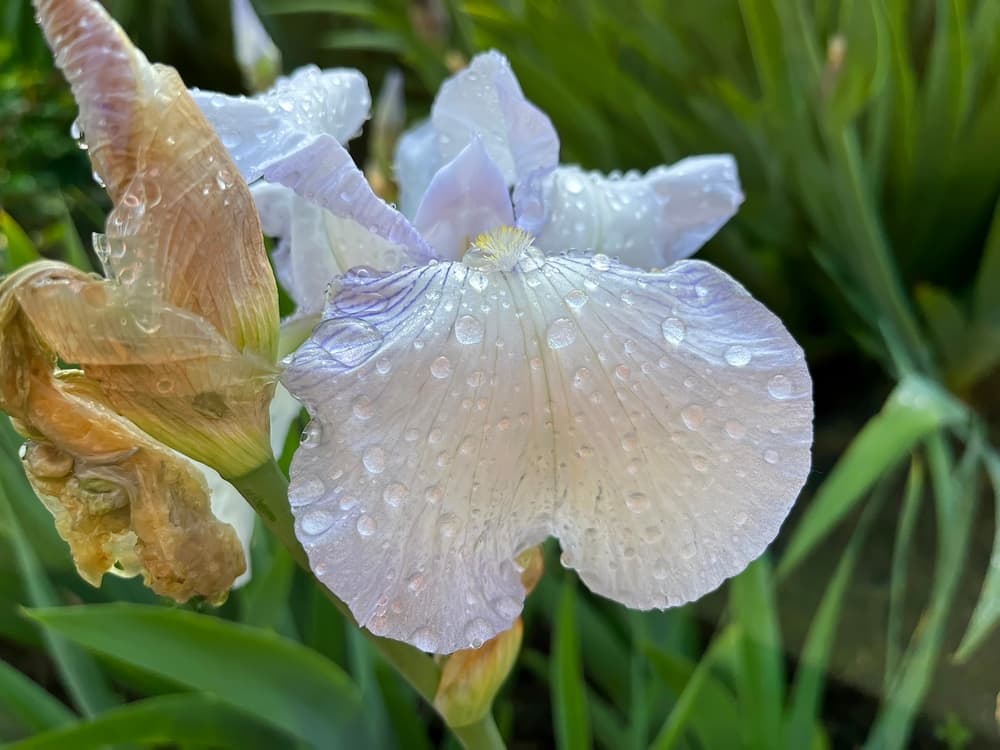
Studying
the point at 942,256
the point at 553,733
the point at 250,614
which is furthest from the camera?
the point at 942,256

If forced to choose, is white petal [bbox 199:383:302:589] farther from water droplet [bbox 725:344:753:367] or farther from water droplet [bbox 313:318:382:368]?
water droplet [bbox 725:344:753:367]

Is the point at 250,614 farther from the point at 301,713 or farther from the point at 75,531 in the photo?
the point at 75,531

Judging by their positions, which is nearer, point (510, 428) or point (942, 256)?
point (510, 428)

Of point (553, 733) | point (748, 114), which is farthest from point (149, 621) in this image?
point (748, 114)

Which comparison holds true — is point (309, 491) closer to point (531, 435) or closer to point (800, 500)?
point (531, 435)

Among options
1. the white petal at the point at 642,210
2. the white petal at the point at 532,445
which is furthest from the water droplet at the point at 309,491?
the white petal at the point at 642,210

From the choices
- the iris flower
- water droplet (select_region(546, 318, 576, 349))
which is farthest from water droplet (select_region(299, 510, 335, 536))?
water droplet (select_region(546, 318, 576, 349))
